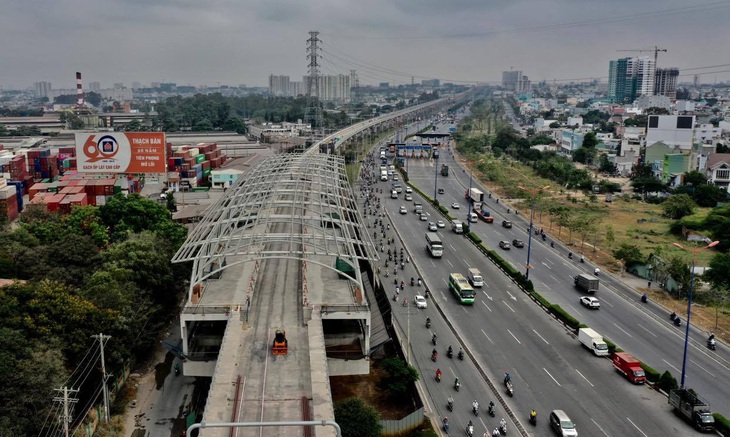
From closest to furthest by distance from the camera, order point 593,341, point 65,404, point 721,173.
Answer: point 65,404
point 593,341
point 721,173

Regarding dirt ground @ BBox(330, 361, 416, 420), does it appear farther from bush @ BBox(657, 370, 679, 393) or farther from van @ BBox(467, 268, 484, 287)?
van @ BBox(467, 268, 484, 287)

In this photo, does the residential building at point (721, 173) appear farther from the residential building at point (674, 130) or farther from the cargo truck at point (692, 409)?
the cargo truck at point (692, 409)

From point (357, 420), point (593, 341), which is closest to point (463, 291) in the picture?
point (593, 341)

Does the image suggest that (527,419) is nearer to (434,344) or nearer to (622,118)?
(434,344)

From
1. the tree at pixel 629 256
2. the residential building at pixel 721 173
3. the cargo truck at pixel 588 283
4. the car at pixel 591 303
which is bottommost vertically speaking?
the car at pixel 591 303

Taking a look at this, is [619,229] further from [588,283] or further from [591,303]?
[591,303]

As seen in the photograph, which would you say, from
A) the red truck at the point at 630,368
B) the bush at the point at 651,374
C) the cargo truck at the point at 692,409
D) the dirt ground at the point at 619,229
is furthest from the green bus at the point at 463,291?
the cargo truck at the point at 692,409
